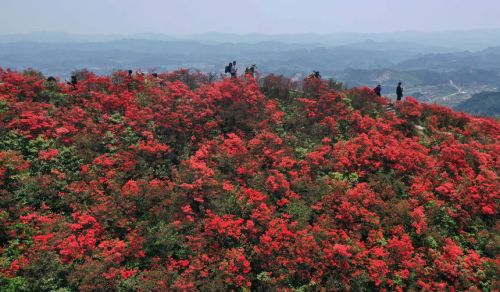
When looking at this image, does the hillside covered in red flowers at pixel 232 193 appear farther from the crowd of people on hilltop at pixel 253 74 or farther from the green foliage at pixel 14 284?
the crowd of people on hilltop at pixel 253 74

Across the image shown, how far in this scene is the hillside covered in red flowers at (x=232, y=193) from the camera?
1228 centimetres

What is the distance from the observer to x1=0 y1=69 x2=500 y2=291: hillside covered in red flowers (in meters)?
12.3

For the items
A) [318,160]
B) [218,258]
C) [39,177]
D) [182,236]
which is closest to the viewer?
[218,258]

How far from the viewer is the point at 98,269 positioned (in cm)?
1138

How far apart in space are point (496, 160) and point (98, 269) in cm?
2224

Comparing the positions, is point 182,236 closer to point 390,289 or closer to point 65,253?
point 65,253

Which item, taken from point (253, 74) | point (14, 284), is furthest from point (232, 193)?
point (253, 74)

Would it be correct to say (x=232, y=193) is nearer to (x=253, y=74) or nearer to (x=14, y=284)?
(x=14, y=284)

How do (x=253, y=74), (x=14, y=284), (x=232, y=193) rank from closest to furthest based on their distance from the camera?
(x=14, y=284)
(x=232, y=193)
(x=253, y=74)

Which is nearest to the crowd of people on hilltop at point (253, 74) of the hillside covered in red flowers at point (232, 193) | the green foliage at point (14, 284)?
the hillside covered in red flowers at point (232, 193)

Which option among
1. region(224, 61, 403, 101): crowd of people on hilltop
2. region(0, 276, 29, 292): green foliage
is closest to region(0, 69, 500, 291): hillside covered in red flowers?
region(0, 276, 29, 292): green foliage

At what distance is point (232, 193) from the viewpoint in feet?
50.9

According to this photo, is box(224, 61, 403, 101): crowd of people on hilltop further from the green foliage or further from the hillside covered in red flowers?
the green foliage

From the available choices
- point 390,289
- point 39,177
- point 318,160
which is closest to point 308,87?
point 318,160
